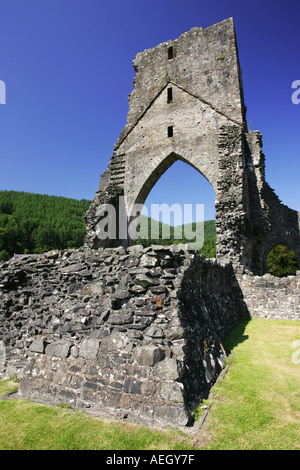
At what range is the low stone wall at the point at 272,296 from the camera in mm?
9062

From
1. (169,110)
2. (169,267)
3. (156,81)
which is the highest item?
(156,81)

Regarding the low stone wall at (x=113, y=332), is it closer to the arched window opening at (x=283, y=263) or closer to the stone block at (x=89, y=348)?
the stone block at (x=89, y=348)

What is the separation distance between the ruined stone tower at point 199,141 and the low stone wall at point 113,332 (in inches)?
286

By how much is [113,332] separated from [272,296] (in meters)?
7.21

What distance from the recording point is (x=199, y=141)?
44.5ft

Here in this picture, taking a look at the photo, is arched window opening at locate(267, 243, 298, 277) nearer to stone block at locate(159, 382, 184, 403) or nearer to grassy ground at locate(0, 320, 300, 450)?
grassy ground at locate(0, 320, 300, 450)

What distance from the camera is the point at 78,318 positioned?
4.41 m

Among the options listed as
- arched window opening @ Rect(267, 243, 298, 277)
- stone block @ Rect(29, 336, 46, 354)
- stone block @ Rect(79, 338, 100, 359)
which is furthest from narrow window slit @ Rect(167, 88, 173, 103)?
arched window opening @ Rect(267, 243, 298, 277)

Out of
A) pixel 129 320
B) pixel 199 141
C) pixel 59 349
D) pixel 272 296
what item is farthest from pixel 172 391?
pixel 199 141

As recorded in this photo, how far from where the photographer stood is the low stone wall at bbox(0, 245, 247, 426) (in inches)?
135

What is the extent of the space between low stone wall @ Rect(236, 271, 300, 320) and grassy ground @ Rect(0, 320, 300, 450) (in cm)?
502
